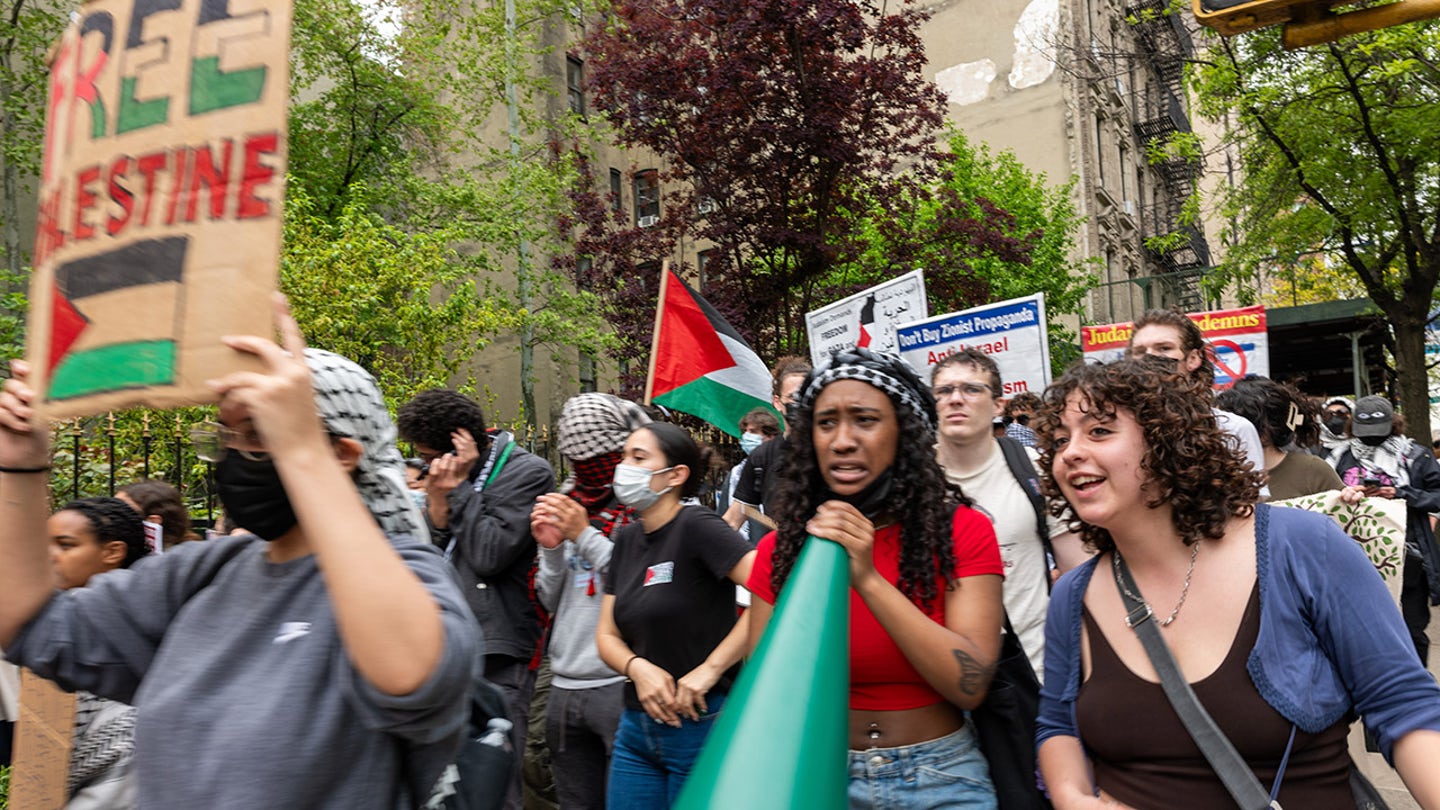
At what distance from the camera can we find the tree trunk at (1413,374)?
1569 cm

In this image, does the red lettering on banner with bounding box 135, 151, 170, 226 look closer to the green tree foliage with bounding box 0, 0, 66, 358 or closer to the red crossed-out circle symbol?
the red crossed-out circle symbol

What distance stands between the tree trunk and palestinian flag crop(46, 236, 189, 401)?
17634 millimetres

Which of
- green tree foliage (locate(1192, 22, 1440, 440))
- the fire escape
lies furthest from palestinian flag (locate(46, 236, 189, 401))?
the fire escape

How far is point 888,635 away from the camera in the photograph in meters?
2.58

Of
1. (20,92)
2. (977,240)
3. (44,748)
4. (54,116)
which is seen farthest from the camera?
(20,92)

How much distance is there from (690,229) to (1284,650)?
41.2 feet

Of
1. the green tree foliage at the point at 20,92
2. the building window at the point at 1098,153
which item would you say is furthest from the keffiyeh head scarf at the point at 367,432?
the building window at the point at 1098,153

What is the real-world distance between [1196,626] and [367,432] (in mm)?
1711

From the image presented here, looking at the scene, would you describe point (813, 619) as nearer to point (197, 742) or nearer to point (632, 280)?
point (197, 742)

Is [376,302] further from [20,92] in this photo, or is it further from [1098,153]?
[1098,153]

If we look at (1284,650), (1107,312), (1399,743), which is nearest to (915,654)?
(1284,650)

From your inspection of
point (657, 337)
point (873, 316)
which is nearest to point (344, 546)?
point (657, 337)

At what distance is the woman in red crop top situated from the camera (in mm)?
2516

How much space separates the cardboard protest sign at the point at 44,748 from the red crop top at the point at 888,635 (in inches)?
81.3
